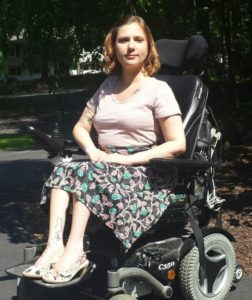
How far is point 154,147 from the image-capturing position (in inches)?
149

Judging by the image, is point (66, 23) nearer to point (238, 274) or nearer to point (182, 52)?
point (182, 52)

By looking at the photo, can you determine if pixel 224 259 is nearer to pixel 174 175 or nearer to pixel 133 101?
pixel 174 175

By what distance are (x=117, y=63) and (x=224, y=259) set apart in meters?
1.52

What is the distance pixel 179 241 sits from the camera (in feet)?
12.8

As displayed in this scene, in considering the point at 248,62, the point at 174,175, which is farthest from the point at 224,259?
the point at 248,62

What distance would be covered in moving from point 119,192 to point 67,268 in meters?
0.54

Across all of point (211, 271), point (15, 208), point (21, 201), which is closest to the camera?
point (211, 271)

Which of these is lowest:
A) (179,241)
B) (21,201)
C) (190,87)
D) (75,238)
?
(21,201)

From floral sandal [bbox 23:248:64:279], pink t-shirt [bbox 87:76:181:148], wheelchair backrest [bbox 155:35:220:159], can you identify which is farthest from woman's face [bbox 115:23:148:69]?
floral sandal [bbox 23:248:64:279]

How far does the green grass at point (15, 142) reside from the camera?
15.3 metres

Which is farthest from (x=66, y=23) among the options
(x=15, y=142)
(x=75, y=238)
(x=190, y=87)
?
(x=15, y=142)

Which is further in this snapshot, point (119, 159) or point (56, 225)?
point (119, 159)

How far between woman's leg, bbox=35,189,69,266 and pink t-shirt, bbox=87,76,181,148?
0.58 metres

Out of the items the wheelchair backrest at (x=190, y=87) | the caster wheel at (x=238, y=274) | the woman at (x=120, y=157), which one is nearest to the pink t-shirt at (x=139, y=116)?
the woman at (x=120, y=157)
